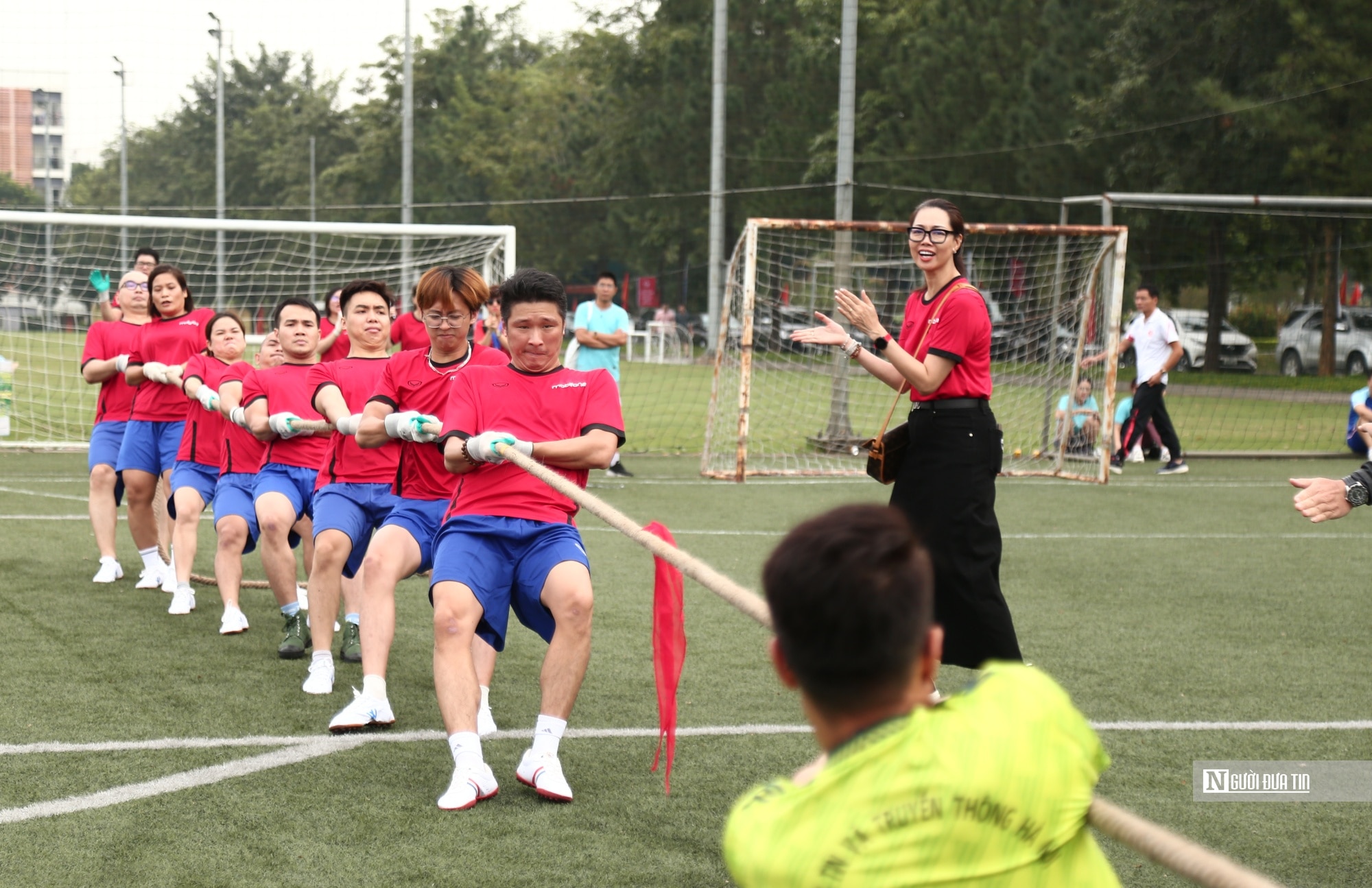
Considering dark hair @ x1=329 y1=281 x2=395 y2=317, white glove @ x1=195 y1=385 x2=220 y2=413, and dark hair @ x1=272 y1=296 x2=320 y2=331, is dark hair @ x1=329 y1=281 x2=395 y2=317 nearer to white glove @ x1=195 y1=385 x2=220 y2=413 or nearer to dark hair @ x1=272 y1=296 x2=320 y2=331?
dark hair @ x1=272 y1=296 x2=320 y2=331

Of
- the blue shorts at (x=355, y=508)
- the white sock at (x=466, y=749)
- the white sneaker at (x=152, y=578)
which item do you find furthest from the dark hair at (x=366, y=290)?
the white sneaker at (x=152, y=578)

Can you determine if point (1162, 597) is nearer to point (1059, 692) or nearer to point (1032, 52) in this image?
point (1059, 692)

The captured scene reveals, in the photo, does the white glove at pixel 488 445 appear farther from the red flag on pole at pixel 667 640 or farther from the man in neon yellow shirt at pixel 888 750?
the man in neon yellow shirt at pixel 888 750

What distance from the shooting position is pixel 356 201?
73.8 meters

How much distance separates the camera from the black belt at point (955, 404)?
503cm

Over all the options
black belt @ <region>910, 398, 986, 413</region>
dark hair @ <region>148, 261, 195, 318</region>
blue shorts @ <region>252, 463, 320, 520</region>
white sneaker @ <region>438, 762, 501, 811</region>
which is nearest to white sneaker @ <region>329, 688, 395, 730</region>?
white sneaker @ <region>438, 762, 501, 811</region>

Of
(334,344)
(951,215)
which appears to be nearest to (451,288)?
(951,215)

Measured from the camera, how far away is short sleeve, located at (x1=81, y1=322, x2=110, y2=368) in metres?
8.23

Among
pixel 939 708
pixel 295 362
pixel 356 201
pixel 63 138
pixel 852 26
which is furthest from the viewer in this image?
pixel 356 201

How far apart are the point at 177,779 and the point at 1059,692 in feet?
12.1

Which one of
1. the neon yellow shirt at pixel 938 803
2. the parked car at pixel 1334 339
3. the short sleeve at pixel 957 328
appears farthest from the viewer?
the parked car at pixel 1334 339

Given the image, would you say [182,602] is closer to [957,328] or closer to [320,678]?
[320,678]

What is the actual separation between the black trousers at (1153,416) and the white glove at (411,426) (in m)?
11.6

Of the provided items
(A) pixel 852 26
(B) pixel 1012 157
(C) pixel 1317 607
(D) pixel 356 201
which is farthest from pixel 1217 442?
(D) pixel 356 201
